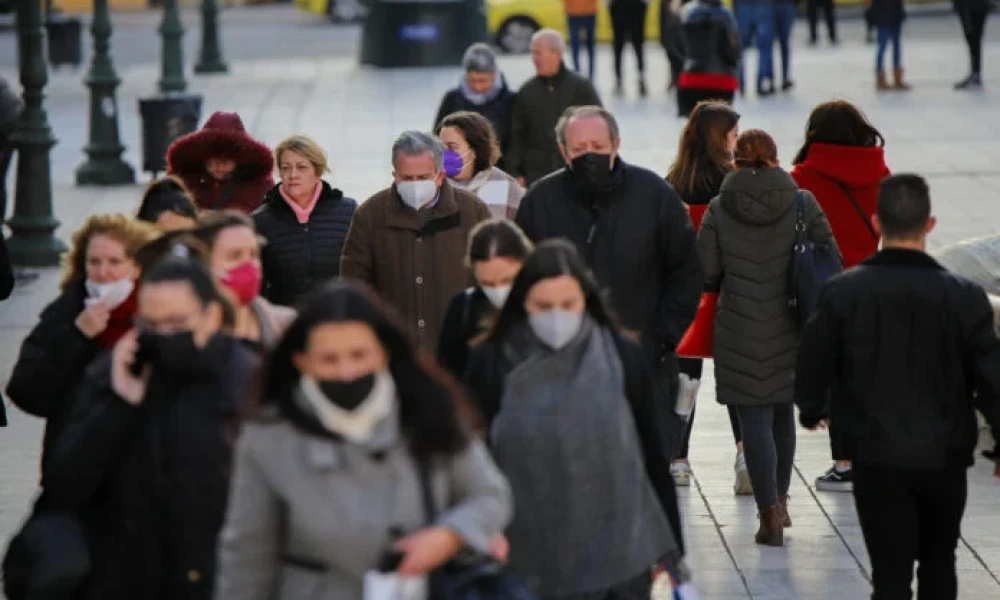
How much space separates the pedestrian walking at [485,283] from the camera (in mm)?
6207

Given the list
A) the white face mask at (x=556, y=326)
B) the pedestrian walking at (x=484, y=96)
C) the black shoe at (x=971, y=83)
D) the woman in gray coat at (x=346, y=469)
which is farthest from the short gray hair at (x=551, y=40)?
the black shoe at (x=971, y=83)

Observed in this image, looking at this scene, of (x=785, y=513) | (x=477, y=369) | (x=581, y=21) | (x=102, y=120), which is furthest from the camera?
(x=581, y=21)

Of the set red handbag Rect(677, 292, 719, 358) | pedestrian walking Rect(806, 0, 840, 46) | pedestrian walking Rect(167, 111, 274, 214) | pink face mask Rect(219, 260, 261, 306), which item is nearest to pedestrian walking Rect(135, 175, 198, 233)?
pink face mask Rect(219, 260, 261, 306)

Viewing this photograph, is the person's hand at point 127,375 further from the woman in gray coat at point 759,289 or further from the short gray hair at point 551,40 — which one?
the short gray hair at point 551,40

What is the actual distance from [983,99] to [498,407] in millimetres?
19292

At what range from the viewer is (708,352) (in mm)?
8898

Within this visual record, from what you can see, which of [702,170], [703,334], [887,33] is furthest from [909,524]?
[887,33]

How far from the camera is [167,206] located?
7590 mm

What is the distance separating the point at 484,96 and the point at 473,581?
883 centimetres

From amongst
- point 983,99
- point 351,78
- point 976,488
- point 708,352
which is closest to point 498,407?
point 708,352

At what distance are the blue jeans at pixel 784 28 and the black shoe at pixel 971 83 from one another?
1.93 m

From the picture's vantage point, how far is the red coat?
9.38 meters

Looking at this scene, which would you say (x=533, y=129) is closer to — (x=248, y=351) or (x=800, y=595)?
(x=800, y=595)

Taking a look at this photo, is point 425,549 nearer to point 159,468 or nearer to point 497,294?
point 159,468
